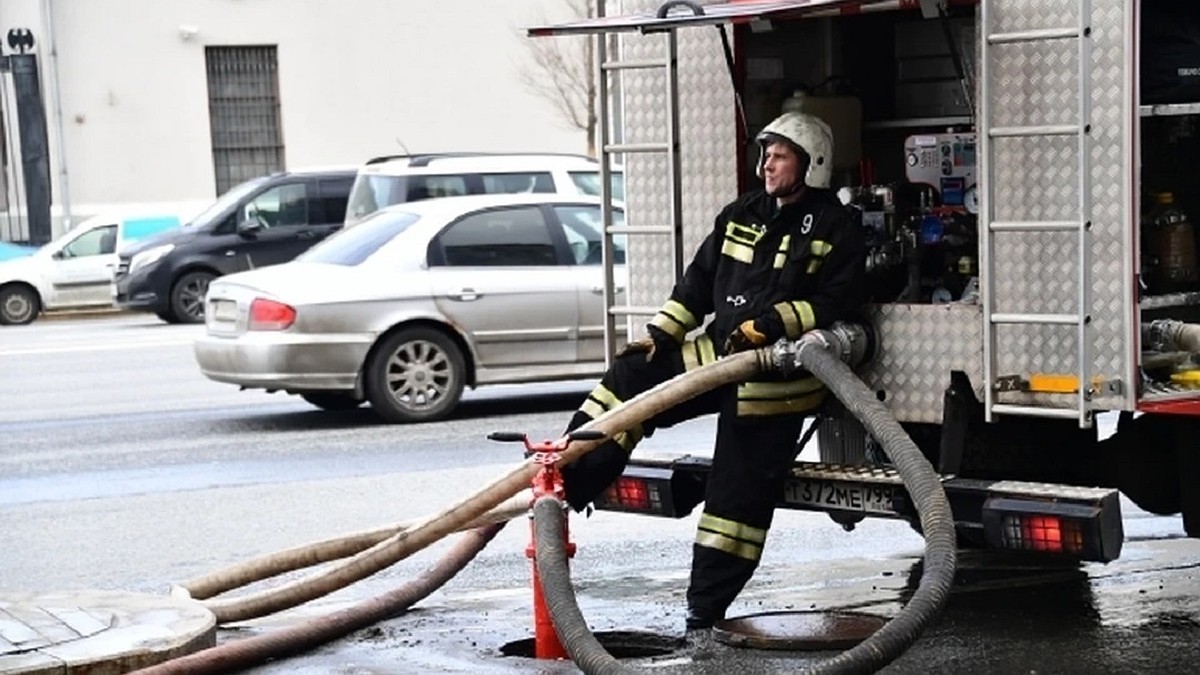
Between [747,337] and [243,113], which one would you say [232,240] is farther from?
[747,337]

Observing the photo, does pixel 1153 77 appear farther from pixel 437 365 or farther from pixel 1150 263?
pixel 437 365

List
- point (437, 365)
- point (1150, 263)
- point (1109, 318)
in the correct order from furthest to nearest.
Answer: point (437, 365), point (1150, 263), point (1109, 318)

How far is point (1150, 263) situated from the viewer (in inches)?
301

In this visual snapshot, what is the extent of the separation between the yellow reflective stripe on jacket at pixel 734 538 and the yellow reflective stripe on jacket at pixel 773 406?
0.39m

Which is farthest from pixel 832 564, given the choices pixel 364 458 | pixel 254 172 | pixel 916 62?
pixel 254 172

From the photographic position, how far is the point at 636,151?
8078mm

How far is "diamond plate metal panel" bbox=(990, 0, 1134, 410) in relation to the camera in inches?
257

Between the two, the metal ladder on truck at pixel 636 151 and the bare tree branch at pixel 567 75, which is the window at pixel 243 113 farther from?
the metal ladder on truck at pixel 636 151

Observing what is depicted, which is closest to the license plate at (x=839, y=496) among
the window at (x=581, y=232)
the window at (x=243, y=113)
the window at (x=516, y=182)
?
the window at (x=581, y=232)

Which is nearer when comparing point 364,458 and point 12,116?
point 364,458

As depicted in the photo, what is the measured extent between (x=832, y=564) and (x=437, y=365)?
5680 mm

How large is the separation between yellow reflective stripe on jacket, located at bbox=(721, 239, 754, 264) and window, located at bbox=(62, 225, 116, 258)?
22207mm

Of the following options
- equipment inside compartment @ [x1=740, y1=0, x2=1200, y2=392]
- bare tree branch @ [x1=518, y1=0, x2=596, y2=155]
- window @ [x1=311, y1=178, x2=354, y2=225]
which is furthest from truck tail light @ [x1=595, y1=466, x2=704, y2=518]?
bare tree branch @ [x1=518, y1=0, x2=596, y2=155]

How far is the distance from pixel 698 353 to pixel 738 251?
41 centimetres
